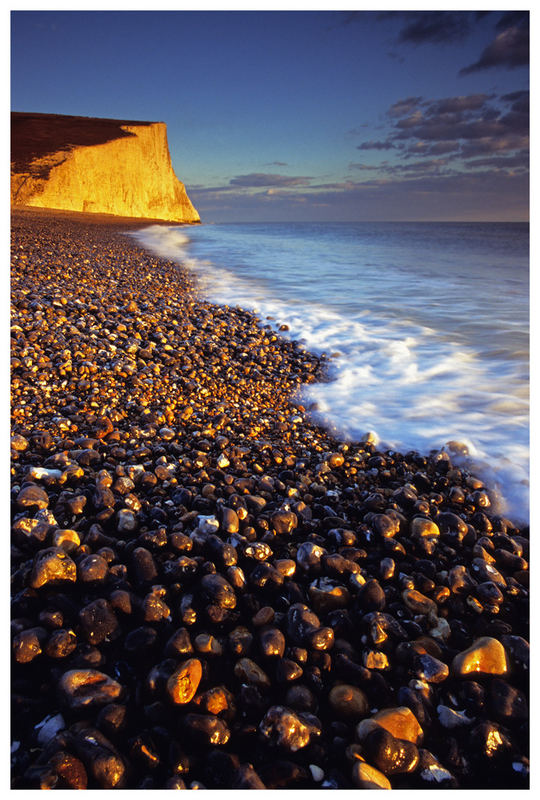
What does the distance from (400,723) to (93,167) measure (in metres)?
54.4

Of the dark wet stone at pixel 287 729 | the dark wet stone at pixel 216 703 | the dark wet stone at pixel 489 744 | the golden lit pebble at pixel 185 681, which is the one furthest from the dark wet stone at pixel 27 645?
the dark wet stone at pixel 489 744

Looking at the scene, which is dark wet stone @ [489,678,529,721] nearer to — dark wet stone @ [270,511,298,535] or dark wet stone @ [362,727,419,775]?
dark wet stone @ [362,727,419,775]

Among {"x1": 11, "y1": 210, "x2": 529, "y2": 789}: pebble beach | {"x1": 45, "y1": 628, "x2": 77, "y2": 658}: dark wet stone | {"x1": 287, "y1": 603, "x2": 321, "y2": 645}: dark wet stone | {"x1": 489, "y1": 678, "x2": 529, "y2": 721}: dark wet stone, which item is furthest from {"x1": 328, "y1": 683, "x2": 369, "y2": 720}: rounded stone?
{"x1": 45, "y1": 628, "x2": 77, "y2": 658}: dark wet stone

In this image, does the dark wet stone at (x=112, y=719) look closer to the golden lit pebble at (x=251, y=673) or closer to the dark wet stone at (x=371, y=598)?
the golden lit pebble at (x=251, y=673)

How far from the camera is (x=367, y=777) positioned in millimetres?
1263

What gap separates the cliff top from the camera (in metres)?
41.4

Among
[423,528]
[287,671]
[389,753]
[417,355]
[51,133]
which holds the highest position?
[51,133]

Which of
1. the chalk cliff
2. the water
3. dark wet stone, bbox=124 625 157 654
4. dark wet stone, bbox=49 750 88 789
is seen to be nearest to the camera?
dark wet stone, bbox=49 750 88 789

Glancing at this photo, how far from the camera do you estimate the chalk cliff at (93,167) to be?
3947 cm

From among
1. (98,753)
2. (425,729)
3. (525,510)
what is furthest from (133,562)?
(525,510)

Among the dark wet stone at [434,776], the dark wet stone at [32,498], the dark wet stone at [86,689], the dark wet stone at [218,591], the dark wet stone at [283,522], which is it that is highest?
the dark wet stone at [32,498]

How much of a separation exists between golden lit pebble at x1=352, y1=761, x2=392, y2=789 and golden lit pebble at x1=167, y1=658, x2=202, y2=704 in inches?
23.0

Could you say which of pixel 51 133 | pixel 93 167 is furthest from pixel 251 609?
pixel 51 133

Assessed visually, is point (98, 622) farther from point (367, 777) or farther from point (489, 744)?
point (489, 744)
